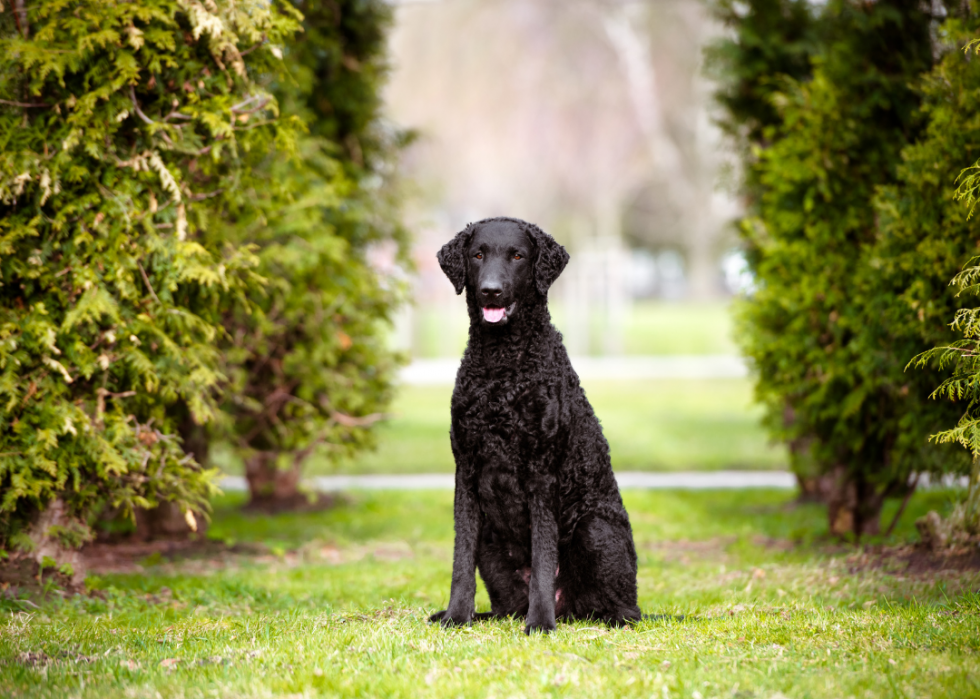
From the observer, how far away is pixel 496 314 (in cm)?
465

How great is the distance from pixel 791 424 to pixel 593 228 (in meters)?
34.8

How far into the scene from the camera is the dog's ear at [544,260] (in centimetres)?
486

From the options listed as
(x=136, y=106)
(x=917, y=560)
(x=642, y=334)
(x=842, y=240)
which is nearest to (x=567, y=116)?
(x=642, y=334)

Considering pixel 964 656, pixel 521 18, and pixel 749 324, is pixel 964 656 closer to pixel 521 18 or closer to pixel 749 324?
pixel 749 324

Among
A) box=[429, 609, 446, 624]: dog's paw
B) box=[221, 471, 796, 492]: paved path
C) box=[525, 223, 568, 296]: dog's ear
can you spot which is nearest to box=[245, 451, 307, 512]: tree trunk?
box=[221, 471, 796, 492]: paved path

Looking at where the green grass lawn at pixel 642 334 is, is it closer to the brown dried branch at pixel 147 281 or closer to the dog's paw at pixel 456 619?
the brown dried branch at pixel 147 281

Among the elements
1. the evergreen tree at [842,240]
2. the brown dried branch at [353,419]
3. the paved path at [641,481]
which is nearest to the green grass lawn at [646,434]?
the brown dried branch at [353,419]

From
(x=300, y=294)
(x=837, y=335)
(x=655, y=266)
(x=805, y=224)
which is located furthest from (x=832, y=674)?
(x=655, y=266)

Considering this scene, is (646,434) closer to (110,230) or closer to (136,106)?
(110,230)

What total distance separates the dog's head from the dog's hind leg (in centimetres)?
120

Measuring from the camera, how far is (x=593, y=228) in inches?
1736

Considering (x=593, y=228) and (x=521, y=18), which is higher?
(x=521, y=18)

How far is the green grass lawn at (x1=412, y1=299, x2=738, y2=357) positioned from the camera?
34.9m

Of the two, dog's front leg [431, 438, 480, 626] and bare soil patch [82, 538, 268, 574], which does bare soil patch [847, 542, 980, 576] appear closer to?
dog's front leg [431, 438, 480, 626]
